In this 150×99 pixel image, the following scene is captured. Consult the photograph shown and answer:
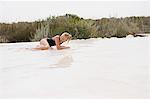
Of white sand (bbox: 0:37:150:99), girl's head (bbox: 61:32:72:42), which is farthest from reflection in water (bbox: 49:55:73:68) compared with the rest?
girl's head (bbox: 61:32:72:42)

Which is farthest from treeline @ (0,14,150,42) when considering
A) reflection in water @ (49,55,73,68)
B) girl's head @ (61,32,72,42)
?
reflection in water @ (49,55,73,68)

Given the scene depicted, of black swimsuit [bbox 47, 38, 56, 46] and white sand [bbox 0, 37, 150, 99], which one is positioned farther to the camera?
black swimsuit [bbox 47, 38, 56, 46]

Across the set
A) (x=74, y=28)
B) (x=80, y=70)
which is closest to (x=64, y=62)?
(x=80, y=70)

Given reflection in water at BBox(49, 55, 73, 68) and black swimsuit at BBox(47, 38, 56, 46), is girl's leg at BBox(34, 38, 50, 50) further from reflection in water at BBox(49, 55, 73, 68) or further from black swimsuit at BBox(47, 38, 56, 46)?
reflection in water at BBox(49, 55, 73, 68)

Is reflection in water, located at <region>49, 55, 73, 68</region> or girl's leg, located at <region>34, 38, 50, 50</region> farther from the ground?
girl's leg, located at <region>34, 38, 50, 50</region>

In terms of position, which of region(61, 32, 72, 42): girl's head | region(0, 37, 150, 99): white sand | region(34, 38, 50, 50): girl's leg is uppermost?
region(61, 32, 72, 42): girl's head

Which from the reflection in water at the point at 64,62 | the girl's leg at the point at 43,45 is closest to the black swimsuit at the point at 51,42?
the girl's leg at the point at 43,45

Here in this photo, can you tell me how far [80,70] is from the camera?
1.89 meters

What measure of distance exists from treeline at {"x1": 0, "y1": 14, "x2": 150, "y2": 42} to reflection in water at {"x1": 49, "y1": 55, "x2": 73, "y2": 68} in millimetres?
155

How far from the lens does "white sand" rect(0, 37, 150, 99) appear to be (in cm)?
177

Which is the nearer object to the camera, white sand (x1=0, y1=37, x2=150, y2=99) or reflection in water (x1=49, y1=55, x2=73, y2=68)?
white sand (x1=0, y1=37, x2=150, y2=99)

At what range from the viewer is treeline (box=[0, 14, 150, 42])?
6.34ft

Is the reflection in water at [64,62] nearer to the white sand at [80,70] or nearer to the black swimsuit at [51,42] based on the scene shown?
the white sand at [80,70]

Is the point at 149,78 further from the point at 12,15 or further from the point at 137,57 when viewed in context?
the point at 12,15
